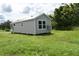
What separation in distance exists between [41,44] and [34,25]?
0.39 meters

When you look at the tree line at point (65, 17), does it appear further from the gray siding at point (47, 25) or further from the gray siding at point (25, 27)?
the gray siding at point (25, 27)

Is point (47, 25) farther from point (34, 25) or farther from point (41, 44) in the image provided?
point (41, 44)

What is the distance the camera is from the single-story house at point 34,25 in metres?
3.92

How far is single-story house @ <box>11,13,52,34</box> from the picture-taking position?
3.92 meters

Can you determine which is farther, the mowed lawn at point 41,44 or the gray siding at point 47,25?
the gray siding at point 47,25

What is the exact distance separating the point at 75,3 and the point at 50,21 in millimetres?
560

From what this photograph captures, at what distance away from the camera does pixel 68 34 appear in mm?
3904

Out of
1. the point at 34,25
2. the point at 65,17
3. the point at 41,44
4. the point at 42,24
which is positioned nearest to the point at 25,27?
the point at 34,25

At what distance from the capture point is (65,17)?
154 inches

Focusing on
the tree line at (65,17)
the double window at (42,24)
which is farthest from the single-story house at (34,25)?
the tree line at (65,17)

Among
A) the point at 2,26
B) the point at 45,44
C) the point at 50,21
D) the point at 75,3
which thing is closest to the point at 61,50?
the point at 45,44

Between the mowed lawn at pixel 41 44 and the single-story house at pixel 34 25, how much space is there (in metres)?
0.09

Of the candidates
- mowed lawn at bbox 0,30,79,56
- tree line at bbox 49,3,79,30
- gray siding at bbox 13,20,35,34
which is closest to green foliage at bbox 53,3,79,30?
tree line at bbox 49,3,79,30

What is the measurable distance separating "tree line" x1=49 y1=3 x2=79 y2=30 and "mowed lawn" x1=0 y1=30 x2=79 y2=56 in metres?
0.11
